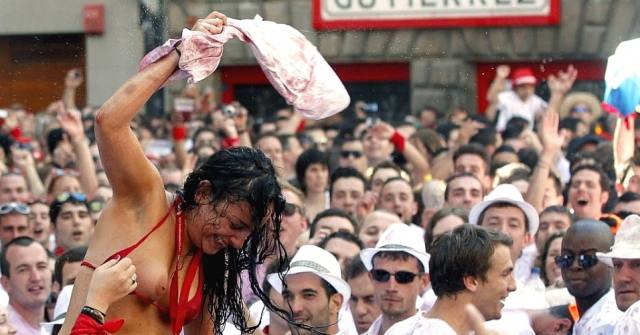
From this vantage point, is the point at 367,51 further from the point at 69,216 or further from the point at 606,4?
the point at 69,216

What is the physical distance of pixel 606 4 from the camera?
1708cm

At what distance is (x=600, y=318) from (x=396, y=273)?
0.97 m

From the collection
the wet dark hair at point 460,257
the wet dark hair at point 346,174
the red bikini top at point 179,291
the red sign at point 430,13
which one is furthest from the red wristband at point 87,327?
the red sign at point 430,13

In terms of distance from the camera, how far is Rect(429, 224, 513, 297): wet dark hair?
6031mm

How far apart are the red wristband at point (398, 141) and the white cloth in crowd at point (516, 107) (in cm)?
250

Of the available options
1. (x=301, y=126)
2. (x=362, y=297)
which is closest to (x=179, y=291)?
(x=362, y=297)

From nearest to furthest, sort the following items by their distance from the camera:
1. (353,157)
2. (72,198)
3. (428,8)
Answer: (72,198)
(353,157)
(428,8)

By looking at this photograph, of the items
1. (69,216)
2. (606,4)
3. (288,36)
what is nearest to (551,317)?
(288,36)

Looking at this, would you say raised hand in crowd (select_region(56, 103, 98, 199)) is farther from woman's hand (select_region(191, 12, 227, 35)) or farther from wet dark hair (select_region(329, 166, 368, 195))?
woman's hand (select_region(191, 12, 227, 35))

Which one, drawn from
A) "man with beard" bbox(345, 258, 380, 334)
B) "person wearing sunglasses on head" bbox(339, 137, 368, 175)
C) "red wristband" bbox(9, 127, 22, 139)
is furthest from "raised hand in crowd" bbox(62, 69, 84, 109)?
"man with beard" bbox(345, 258, 380, 334)

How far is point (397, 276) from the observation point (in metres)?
7.38

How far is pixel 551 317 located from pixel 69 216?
3626 mm

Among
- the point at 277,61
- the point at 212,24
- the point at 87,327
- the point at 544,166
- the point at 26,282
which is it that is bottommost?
the point at 26,282

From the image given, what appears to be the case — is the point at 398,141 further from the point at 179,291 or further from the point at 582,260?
the point at 179,291
